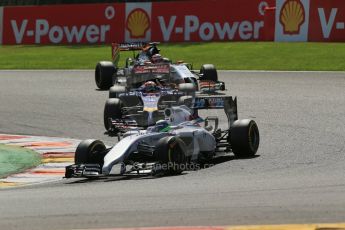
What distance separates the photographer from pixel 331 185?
960 centimetres

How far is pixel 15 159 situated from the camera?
13695 mm

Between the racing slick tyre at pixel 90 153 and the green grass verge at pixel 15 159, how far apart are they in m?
1.21

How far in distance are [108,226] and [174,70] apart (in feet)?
44.2

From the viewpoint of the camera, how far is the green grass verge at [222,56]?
27.6 metres

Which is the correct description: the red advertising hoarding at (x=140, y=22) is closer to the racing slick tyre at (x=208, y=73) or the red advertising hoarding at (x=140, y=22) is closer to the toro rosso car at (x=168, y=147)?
the racing slick tyre at (x=208, y=73)

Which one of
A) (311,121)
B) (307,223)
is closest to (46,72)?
(311,121)

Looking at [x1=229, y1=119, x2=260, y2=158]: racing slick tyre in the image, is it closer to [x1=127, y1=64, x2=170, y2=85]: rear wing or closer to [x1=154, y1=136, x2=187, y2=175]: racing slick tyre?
[x1=154, y1=136, x2=187, y2=175]: racing slick tyre

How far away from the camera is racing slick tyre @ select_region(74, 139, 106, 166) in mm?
11641

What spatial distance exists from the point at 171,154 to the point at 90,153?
1078mm

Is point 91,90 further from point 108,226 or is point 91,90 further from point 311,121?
point 108,226

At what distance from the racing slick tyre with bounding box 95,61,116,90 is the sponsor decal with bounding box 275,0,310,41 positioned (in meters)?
8.88

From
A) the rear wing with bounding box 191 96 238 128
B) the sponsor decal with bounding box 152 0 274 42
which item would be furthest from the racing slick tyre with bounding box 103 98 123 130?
the sponsor decal with bounding box 152 0 274 42

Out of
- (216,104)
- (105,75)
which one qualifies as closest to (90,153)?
(216,104)

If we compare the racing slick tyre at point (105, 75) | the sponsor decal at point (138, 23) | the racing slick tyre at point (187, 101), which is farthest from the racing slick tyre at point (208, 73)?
the sponsor decal at point (138, 23)
